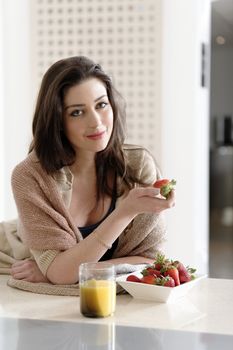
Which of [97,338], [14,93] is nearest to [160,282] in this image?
[97,338]

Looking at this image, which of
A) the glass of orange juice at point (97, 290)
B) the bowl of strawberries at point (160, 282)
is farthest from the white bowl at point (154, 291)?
the glass of orange juice at point (97, 290)

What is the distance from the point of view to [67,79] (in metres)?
2.24

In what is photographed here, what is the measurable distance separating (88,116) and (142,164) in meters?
0.33

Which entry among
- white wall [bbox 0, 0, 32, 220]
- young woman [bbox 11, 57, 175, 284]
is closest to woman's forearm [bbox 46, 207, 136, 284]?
young woman [bbox 11, 57, 175, 284]

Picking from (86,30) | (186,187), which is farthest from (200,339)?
(86,30)

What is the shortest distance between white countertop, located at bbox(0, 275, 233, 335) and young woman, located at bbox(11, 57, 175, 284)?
0.59 ft

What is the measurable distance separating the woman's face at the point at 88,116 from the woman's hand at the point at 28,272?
0.41 m

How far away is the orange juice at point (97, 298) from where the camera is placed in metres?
1.70

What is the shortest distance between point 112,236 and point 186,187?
2.62 meters

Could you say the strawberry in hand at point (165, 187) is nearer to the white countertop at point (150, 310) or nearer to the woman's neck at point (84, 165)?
the white countertop at point (150, 310)

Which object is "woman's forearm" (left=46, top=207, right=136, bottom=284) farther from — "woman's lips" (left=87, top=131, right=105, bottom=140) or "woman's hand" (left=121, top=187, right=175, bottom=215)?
"woman's lips" (left=87, top=131, right=105, bottom=140)

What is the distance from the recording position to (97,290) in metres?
1.70

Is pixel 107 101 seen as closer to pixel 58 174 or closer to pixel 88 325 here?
pixel 58 174

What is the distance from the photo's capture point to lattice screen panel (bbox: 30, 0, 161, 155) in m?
4.64
